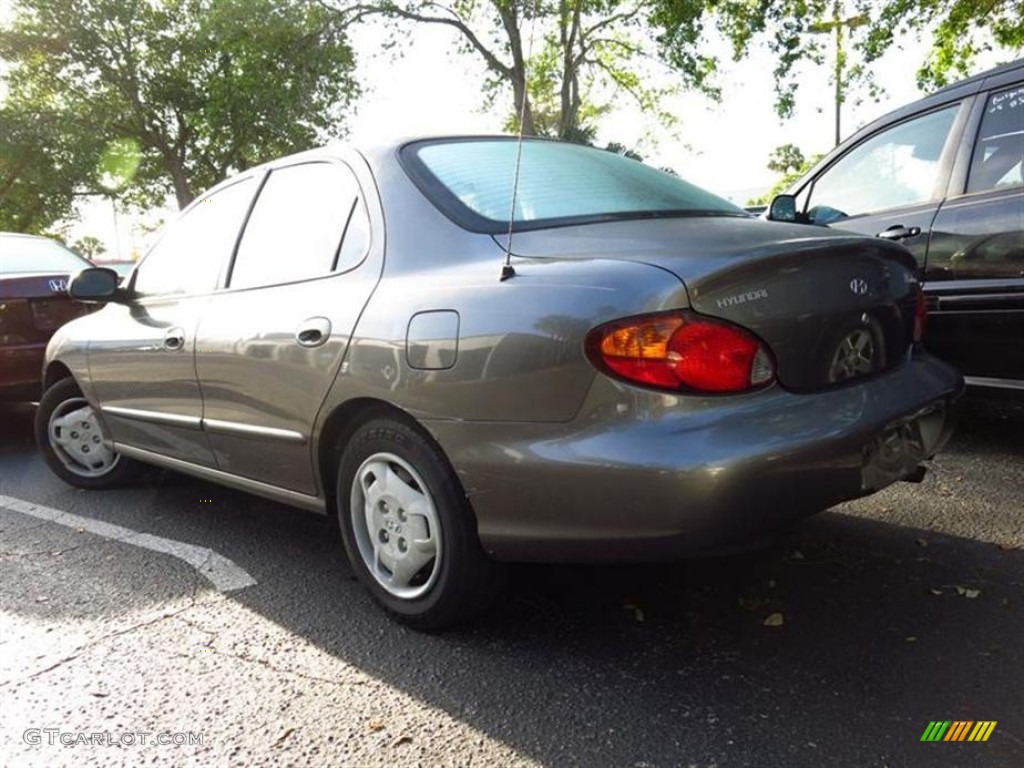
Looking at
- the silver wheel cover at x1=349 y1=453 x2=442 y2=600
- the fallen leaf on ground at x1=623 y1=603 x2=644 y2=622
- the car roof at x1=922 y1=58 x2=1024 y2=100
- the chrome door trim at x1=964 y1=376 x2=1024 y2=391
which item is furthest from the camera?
the car roof at x1=922 y1=58 x2=1024 y2=100

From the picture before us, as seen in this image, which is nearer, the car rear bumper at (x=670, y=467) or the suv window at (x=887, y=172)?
the car rear bumper at (x=670, y=467)

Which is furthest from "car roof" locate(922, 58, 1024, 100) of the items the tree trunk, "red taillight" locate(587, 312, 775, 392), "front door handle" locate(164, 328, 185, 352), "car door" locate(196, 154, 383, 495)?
the tree trunk

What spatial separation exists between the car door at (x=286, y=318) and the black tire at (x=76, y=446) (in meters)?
1.40

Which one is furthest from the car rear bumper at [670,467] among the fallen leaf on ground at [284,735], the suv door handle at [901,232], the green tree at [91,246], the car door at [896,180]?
the green tree at [91,246]

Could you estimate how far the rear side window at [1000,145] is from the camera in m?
3.69

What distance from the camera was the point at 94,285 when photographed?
3.97m

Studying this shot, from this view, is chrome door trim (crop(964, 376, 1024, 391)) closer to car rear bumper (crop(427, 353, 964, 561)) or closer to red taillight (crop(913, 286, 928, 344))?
red taillight (crop(913, 286, 928, 344))

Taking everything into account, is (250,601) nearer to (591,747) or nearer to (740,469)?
(591,747)

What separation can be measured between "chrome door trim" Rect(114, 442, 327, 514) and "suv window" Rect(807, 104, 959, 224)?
2.40 metres

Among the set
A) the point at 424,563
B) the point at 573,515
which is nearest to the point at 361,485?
the point at 424,563

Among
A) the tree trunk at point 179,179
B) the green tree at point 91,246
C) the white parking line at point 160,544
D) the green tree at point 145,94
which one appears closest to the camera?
the white parking line at point 160,544

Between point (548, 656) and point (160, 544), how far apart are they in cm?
193

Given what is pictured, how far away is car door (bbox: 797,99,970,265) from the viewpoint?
3.97 metres

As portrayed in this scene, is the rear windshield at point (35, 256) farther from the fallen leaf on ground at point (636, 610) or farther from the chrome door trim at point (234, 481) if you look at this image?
the fallen leaf on ground at point (636, 610)
